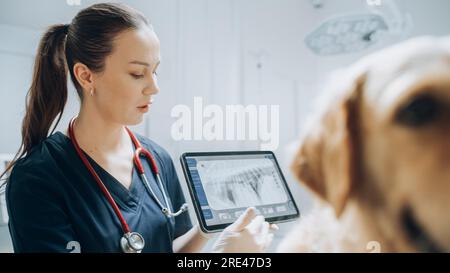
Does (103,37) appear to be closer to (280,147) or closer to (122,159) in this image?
(122,159)

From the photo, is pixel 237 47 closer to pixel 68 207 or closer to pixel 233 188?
pixel 233 188

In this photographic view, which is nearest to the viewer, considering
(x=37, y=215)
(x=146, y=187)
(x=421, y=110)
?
(x=421, y=110)

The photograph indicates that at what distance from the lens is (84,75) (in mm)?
811

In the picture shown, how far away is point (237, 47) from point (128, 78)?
0.96ft

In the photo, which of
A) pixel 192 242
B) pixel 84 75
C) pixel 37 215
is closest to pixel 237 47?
pixel 84 75

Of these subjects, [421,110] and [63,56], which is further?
[63,56]

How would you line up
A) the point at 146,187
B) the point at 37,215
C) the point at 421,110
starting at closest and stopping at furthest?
the point at 421,110 < the point at 37,215 < the point at 146,187

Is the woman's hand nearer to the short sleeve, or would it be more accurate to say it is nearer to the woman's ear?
the short sleeve

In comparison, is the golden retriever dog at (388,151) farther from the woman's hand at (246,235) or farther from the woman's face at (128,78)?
the woman's face at (128,78)

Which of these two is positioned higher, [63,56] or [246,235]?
[63,56]

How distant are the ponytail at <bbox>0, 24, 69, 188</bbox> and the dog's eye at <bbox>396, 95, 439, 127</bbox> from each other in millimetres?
681

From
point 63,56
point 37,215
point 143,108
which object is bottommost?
point 37,215
